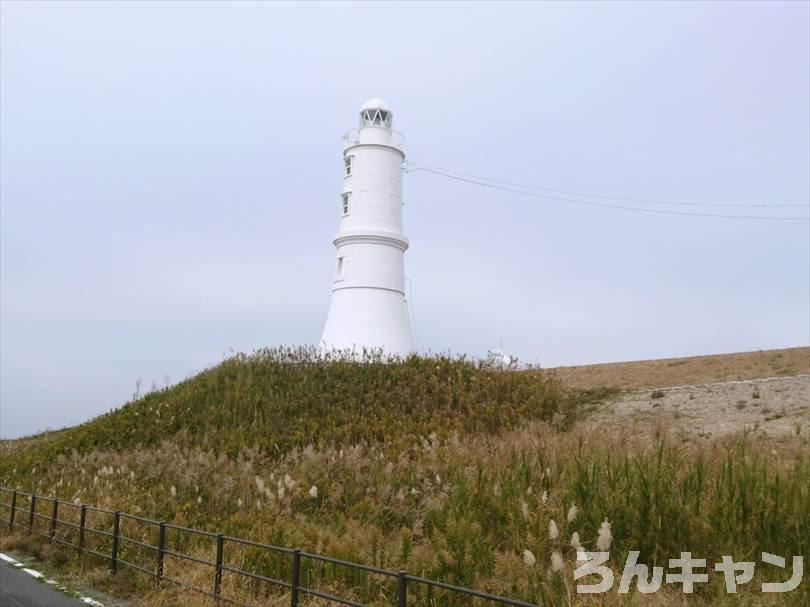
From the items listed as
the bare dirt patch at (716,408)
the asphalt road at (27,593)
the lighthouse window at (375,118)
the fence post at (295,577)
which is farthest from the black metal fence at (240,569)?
the lighthouse window at (375,118)

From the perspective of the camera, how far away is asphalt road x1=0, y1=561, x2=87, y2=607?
877 centimetres

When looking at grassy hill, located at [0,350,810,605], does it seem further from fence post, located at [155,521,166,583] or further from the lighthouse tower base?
the lighthouse tower base

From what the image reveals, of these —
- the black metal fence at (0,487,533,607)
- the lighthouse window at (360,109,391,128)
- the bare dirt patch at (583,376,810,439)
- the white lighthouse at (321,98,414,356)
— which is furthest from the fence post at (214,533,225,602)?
the lighthouse window at (360,109,391,128)

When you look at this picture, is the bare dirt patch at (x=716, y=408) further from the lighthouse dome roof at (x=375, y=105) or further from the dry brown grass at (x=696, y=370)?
the lighthouse dome roof at (x=375, y=105)

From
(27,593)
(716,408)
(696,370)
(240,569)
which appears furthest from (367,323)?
(27,593)

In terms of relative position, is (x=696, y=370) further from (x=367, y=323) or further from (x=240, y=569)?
(x=240, y=569)

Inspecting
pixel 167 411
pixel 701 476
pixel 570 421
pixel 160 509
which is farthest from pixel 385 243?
pixel 701 476

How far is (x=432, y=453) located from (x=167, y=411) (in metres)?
12.8

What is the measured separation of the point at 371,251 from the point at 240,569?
956 inches

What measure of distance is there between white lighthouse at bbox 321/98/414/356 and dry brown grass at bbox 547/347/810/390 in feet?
27.1

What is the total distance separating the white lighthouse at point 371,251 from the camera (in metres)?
32.4

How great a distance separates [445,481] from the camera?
12.6 metres

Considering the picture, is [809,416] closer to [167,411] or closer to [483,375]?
[483,375]

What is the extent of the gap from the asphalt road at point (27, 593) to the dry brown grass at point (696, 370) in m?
18.7
